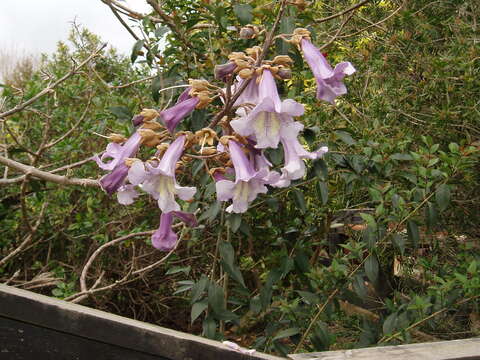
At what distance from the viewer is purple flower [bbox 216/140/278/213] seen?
1.18 meters

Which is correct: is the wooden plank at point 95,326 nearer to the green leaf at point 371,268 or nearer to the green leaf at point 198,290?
the green leaf at point 198,290

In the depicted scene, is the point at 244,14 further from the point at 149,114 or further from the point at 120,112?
the point at 149,114

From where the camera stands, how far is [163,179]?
1.19 metres

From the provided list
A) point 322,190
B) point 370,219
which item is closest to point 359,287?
point 370,219

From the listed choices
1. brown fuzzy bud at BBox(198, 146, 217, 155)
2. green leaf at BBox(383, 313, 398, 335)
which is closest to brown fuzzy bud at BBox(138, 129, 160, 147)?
brown fuzzy bud at BBox(198, 146, 217, 155)

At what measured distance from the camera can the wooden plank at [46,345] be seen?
117cm

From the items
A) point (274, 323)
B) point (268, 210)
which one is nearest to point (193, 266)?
point (268, 210)

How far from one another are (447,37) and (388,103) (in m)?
0.46

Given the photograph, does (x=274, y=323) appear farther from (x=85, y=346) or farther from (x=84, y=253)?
(x=84, y=253)

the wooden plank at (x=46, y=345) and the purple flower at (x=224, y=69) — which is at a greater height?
the purple flower at (x=224, y=69)

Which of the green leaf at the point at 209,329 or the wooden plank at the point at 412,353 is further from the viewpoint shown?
the green leaf at the point at 209,329

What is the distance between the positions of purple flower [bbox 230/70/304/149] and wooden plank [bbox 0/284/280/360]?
0.45 m

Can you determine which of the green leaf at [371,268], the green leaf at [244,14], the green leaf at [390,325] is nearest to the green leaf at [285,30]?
the green leaf at [244,14]

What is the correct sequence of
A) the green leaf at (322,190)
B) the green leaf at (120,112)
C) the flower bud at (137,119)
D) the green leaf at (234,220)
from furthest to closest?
Result: the green leaf at (120,112)
the green leaf at (322,190)
the green leaf at (234,220)
the flower bud at (137,119)
